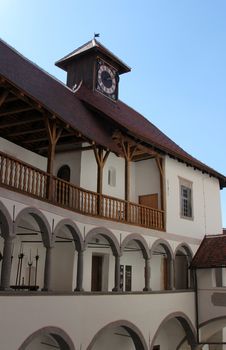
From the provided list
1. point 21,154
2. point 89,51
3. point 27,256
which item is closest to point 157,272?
point 27,256

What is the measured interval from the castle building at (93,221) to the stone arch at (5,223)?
27 mm

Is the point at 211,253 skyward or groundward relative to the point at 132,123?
groundward

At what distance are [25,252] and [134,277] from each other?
576cm

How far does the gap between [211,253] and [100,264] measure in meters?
5.89

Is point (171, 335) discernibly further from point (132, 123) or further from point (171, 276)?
point (132, 123)

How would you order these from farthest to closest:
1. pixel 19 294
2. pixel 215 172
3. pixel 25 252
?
pixel 215 172, pixel 25 252, pixel 19 294

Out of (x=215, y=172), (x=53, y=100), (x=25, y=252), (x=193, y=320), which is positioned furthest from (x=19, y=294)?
(x=215, y=172)

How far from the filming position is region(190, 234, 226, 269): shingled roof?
20562 millimetres

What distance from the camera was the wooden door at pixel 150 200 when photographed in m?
20.8

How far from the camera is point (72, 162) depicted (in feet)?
59.4

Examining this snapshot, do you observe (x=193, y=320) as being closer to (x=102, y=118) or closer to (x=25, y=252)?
(x=25, y=252)

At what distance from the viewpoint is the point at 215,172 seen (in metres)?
24.5

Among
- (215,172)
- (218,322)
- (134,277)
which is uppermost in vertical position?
(215,172)

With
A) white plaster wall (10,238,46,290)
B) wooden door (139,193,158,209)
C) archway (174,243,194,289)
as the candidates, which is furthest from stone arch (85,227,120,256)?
archway (174,243,194,289)
